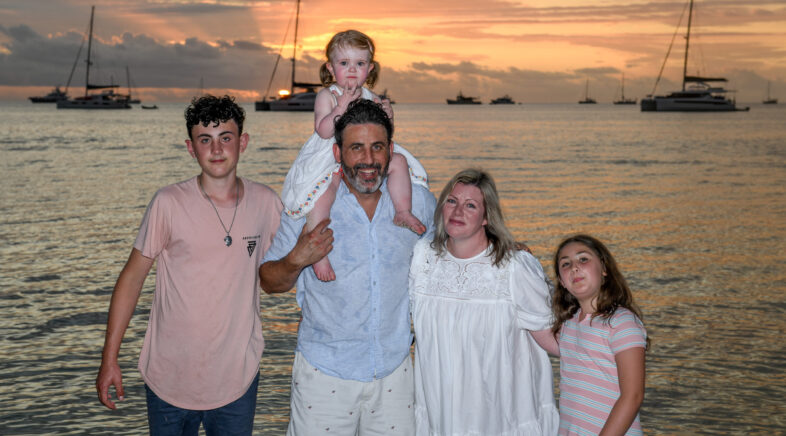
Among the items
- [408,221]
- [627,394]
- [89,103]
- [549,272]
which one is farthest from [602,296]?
[89,103]

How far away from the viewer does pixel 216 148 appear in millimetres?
3428

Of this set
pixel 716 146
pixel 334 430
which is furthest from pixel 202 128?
pixel 716 146

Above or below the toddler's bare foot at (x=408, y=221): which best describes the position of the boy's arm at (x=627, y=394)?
below

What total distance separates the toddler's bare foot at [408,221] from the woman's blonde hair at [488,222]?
83mm

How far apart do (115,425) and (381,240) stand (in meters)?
3.72

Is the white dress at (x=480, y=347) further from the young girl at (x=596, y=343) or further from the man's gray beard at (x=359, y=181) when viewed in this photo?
the man's gray beard at (x=359, y=181)

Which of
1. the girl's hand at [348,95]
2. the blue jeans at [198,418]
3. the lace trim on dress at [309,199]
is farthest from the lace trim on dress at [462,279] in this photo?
the girl's hand at [348,95]

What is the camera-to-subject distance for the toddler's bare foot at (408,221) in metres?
3.45

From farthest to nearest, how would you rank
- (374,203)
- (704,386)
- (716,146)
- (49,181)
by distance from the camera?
(716,146)
(49,181)
(704,386)
(374,203)

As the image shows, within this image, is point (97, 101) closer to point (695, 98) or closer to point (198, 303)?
point (695, 98)

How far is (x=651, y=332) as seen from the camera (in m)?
8.35

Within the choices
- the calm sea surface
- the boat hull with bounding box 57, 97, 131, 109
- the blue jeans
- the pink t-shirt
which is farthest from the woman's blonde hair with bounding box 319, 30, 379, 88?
the boat hull with bounding box 57, 97, 131, 109

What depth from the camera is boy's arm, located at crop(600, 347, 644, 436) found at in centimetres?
304

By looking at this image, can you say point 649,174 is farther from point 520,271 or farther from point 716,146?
point 520,271
